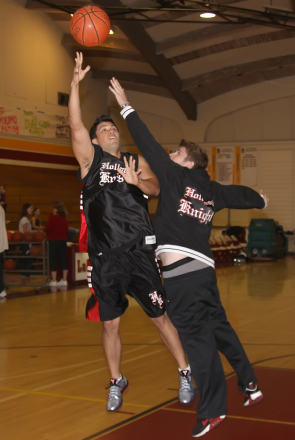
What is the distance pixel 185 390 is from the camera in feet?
12.5

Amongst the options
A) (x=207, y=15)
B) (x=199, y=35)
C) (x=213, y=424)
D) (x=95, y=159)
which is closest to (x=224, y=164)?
(x=199, y=35)

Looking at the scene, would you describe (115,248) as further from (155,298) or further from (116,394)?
(116,394)

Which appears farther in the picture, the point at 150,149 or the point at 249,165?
the point at 249,165

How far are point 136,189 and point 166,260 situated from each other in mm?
753

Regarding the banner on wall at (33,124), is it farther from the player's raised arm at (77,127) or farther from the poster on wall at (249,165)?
the player's raised arm at (77,127)

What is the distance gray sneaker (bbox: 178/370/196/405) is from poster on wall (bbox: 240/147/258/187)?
56.8ft

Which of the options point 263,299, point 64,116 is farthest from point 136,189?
point 64,116

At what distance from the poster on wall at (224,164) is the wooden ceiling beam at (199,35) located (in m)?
5.09

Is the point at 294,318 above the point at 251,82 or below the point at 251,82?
below

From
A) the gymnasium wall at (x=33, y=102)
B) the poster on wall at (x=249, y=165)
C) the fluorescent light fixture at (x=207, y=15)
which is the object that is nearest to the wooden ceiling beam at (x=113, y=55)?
the gymnasium wall at (x=33, y=102)

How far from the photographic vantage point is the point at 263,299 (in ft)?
30.3

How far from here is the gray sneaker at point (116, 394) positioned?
3723mm

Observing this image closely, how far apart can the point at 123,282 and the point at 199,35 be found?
46.6 feet

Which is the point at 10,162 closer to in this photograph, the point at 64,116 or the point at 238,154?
the point at 64,116
